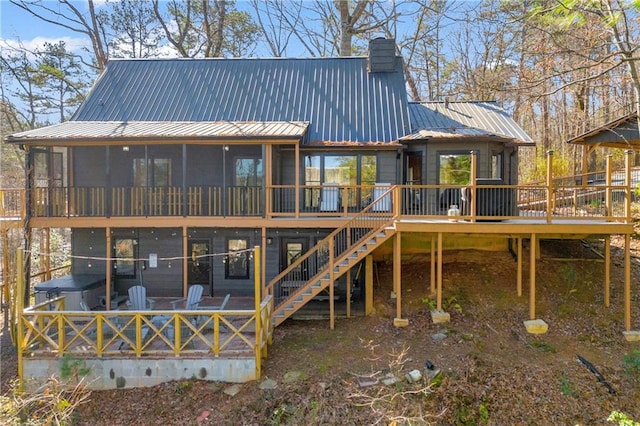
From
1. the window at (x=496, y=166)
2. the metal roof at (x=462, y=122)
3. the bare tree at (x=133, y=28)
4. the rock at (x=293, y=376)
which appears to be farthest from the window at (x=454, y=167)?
the bare tree at (x=133, y=28)

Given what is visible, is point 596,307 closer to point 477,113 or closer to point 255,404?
point 477,113

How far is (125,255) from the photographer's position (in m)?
12.9

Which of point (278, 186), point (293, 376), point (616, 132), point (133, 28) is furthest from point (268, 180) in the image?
point (133, 28)

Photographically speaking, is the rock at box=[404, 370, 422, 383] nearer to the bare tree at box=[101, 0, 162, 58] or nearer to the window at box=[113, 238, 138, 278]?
the window at box=[113, 238, 138, 278]

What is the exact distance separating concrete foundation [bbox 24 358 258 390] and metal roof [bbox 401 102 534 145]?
8.00 metres

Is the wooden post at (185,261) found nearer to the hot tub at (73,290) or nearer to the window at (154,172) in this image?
the window at (154,172)

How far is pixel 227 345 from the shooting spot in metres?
8.76

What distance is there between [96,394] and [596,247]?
15.3 m

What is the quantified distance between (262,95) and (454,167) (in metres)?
7.43

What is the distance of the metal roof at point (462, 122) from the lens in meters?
11.9

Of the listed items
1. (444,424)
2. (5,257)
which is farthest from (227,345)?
(5,257)

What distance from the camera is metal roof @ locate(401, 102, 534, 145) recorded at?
1191 cm

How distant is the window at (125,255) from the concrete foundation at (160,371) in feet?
16.0

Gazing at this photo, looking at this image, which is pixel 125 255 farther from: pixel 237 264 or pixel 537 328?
pixel 537 328
